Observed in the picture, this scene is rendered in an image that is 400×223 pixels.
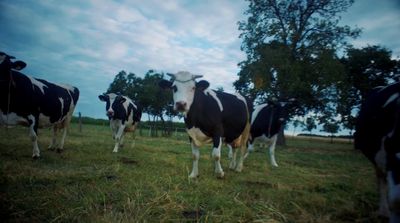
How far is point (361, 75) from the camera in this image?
82.5 ft

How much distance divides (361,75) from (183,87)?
24463 mm

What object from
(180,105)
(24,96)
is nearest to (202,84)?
(180,105)

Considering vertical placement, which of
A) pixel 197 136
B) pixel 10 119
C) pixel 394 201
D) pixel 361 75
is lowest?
pixel 394 201

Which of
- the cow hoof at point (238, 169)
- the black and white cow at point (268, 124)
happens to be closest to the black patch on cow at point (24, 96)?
the cow hoof at point (238, 169)

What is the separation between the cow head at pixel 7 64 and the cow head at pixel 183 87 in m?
3.86

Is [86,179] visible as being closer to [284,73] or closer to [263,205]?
[263,205]

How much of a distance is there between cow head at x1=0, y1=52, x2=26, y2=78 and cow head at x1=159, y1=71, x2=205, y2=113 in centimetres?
386

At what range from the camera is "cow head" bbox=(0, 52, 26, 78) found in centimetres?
675

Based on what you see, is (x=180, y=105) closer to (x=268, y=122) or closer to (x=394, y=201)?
(x=394, y=201)

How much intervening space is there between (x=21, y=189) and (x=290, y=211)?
13.2 ft

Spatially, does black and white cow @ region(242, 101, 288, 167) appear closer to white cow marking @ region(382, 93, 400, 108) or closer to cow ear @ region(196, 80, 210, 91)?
cow ear @ region(196, 80, 210, 91)

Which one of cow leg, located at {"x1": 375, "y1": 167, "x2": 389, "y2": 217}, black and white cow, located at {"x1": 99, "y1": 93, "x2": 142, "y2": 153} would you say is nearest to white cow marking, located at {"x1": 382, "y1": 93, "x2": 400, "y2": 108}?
cow leg, located at {"x1": 375, "y1": 167, "x2": 389, "y2": 217}

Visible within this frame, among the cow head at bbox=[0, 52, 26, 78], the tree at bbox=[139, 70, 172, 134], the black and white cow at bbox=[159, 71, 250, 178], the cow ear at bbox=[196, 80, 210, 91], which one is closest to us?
the black and white cow at bbox=[159, 71, 250, 178]

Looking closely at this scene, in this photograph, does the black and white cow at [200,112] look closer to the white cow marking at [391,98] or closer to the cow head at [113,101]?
the white cow marking at [391,98]
